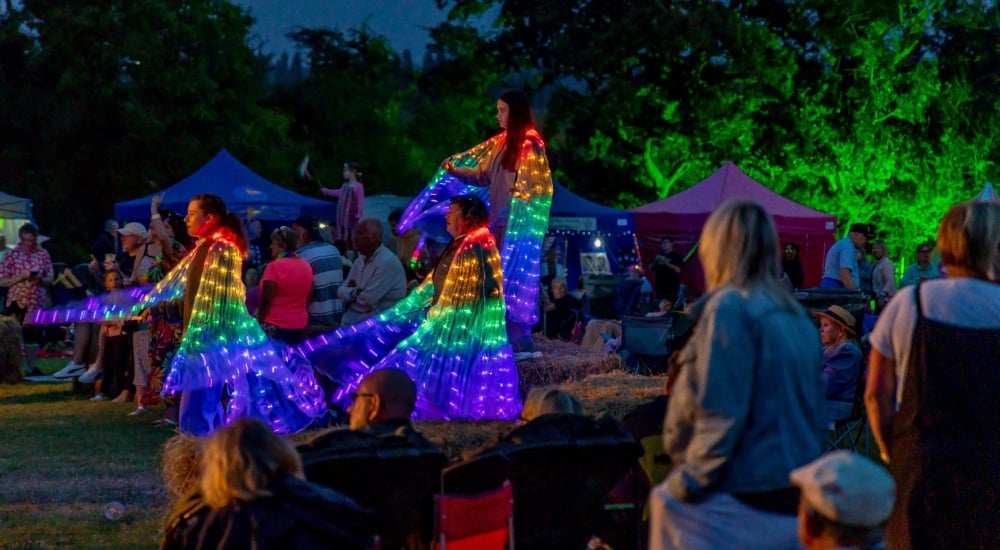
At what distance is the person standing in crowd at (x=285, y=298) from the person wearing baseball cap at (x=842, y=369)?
389cm

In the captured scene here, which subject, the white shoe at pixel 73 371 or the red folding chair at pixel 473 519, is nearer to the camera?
the red folding chair at pixel 473 519

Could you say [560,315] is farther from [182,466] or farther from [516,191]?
[182,466]

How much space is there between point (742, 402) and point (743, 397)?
0.04 feet

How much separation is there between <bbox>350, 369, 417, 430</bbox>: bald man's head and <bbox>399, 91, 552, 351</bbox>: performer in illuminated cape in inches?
143

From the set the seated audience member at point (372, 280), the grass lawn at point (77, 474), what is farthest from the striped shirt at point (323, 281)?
the grass lawn at point (77, 474)

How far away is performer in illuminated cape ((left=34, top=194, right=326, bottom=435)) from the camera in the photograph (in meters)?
8.38

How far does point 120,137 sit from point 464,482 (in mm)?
34009

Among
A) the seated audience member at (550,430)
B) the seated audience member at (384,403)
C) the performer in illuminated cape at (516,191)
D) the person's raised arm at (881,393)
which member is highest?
the performer in illuminated cape at (516,191)

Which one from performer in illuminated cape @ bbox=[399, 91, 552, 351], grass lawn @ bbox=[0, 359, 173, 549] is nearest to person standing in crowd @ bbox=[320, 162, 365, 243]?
grass lawn @ bbox=[0, 359, 173, 549]

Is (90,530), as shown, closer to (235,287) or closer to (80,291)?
(235,287)

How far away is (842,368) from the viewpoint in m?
8.55

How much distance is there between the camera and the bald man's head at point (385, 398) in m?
4.90

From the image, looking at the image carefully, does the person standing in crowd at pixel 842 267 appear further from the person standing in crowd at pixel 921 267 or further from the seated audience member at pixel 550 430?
the seated audience member at pixel 550 430

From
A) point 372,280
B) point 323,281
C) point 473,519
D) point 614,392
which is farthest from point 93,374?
point 473,519
